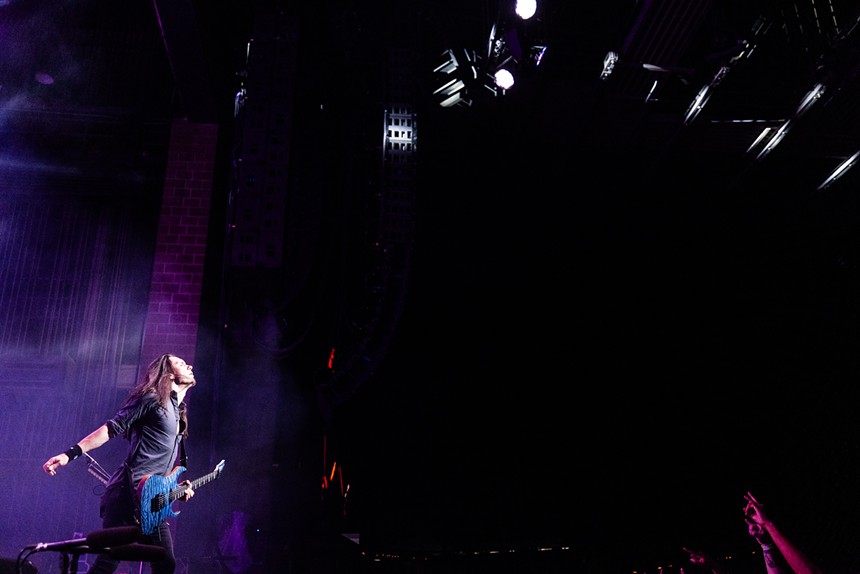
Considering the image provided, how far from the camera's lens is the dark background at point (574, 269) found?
4.06m

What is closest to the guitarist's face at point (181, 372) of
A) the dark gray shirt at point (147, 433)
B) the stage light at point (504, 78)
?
the dark gray shirt at point (147, 433)

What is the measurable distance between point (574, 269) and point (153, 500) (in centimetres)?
346

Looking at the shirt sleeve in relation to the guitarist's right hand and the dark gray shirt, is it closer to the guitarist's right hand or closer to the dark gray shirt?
the dark gray shirt

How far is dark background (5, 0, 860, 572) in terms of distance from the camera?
406 centimetres

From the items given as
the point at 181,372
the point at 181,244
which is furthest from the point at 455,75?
the point at 181,372

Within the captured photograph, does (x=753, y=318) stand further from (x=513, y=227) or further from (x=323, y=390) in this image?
(x=323, y=390)

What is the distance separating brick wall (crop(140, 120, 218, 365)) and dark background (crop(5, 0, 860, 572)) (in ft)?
0.54

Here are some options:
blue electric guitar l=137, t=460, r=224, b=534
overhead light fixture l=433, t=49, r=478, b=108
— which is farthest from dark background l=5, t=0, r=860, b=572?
blue electric guitar l=137, t=460, r=224, b=534

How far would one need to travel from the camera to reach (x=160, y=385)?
332 cm

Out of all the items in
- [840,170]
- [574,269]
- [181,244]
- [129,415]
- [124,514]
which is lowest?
[124,514]

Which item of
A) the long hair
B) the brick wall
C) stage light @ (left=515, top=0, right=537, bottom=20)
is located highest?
stage light @ (left=515, top=0, right=537, bottom=20)

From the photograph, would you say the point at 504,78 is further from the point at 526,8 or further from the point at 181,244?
the point at 181,244

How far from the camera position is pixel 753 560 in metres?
3.71

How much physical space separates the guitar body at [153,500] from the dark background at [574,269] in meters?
1.12
